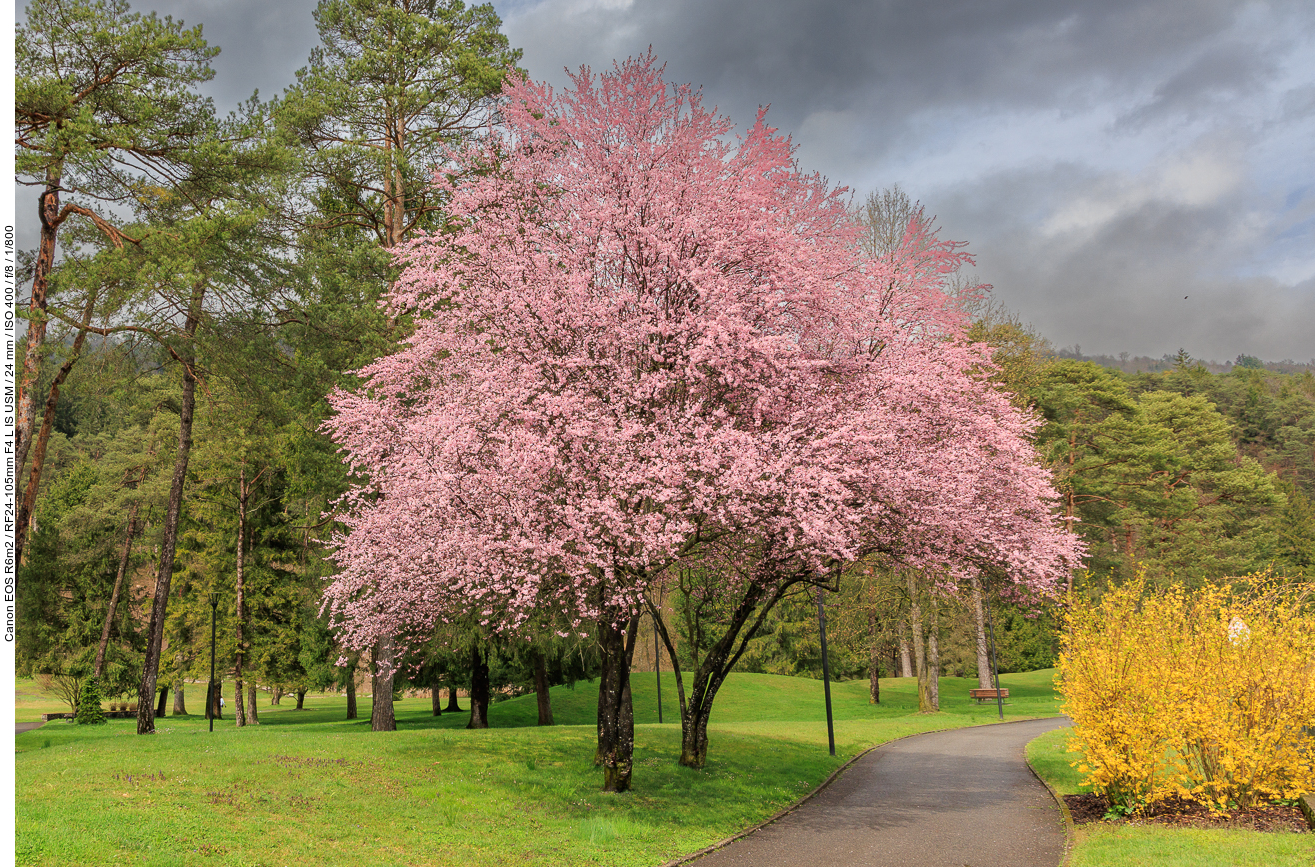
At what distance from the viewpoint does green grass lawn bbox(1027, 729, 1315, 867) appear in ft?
29.5

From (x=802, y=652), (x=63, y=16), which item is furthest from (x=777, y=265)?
(x=802, y=652)

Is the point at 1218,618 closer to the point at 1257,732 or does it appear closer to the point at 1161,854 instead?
the point at 1257,732

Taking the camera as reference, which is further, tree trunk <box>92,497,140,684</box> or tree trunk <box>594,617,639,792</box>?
tree trunk <box>92,497,140,684</box>

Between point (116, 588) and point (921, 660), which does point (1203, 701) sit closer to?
point (921, 660)

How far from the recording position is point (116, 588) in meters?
42.3

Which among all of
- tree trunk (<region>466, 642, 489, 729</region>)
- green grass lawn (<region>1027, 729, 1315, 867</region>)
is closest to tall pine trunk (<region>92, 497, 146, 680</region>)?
tree trunk (<region>466, 642, 489, 729</region>)

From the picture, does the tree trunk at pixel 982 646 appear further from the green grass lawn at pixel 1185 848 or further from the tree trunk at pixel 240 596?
the tree trunk at pixel 240 596

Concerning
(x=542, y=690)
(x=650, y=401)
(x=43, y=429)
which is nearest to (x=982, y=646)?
(x=542, y=690)

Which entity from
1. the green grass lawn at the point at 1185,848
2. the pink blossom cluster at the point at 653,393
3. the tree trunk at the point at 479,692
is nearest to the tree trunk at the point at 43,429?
the pink blossom cluster at the point at 653,393

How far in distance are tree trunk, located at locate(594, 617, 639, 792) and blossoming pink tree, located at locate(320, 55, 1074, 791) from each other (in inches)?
2.1

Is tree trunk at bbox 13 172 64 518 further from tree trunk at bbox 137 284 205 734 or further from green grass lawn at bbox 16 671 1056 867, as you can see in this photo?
green grass lawn at bbox 16 671 1056 867

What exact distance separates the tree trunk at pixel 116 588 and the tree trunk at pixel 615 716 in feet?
122

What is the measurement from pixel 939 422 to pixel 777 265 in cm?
396

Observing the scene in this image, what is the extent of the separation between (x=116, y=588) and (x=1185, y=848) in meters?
48.1
